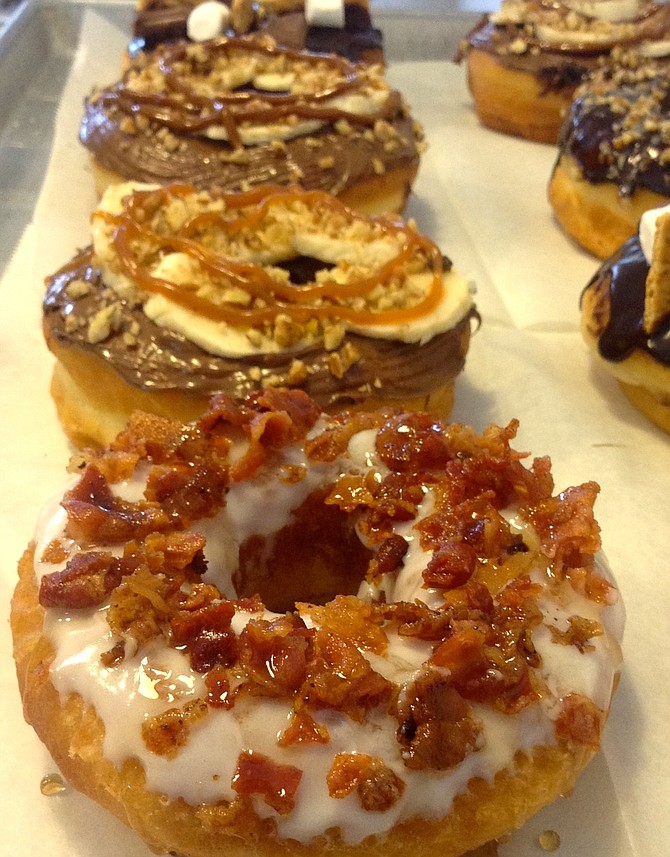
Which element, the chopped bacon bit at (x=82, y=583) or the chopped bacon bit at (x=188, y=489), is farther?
the chopped bacon bit at (x=188, y=489)

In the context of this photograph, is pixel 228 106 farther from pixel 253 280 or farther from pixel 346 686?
pixel 346 686

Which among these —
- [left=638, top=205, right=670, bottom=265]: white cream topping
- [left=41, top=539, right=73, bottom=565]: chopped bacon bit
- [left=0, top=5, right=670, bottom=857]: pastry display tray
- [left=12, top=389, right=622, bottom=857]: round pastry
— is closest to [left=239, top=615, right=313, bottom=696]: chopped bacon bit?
[left=12, top=389, right=622, bottom=857]: round pastry

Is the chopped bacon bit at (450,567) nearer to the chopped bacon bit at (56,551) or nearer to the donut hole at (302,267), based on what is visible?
the chopped bacon bit at (56,551)

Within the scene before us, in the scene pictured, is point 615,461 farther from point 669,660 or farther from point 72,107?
point 72,107

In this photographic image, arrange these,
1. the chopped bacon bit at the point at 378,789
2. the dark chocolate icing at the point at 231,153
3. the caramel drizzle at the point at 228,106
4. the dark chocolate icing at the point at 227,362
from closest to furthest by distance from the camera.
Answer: the chopped bacon bit at the point at 378,789
the dark chocolate icing at the point at 227,362
the dark chocolate icing at the point at 231,153
the caramel drizzle at the point at 228,106

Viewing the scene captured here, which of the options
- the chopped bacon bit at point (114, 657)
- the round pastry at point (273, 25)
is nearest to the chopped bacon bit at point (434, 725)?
the chopped bacon bit at point (114, 657)

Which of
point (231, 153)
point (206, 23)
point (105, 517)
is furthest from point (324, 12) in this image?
point (105, 517)
